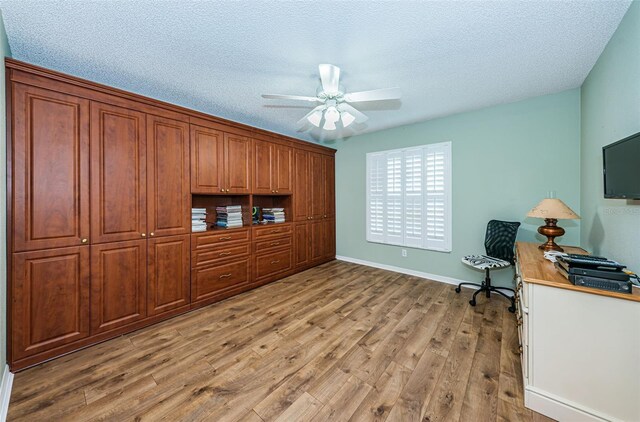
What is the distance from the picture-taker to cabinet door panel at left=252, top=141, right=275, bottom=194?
3.46 metres

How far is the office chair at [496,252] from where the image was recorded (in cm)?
281

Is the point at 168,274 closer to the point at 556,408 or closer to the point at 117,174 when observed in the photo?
the point at 117,174

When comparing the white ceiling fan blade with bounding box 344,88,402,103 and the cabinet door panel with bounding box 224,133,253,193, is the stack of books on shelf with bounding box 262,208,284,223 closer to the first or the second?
the cabinet door panel with bounding box 224,133,253,193

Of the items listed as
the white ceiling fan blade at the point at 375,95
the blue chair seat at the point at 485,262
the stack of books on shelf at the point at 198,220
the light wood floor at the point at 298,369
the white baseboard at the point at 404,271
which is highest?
the white ceiling fan blade at the point at 375,95

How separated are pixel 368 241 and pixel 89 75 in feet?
13.8

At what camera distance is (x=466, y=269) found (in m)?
3.42

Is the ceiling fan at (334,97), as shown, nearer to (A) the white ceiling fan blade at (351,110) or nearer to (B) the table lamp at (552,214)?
(A) the white ceiling fan blade at (351,110)

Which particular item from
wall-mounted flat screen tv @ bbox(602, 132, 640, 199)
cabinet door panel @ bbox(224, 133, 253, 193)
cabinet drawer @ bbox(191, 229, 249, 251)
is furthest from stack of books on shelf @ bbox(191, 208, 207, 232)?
wall-mounted flat screen tv @ bbox(602, 132, 640, 199)

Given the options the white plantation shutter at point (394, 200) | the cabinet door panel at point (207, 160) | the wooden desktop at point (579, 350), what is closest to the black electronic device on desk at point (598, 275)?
the wooden desktop at point (579, 350)

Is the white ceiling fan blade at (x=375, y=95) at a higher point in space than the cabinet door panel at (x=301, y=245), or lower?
higher

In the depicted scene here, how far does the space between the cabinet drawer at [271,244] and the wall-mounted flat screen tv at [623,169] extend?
3447 mm

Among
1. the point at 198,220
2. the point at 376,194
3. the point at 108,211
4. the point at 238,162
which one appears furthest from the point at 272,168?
the point at 108,211

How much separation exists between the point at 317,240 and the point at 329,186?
1111mm

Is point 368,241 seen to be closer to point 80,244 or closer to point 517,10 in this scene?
point 517,10
